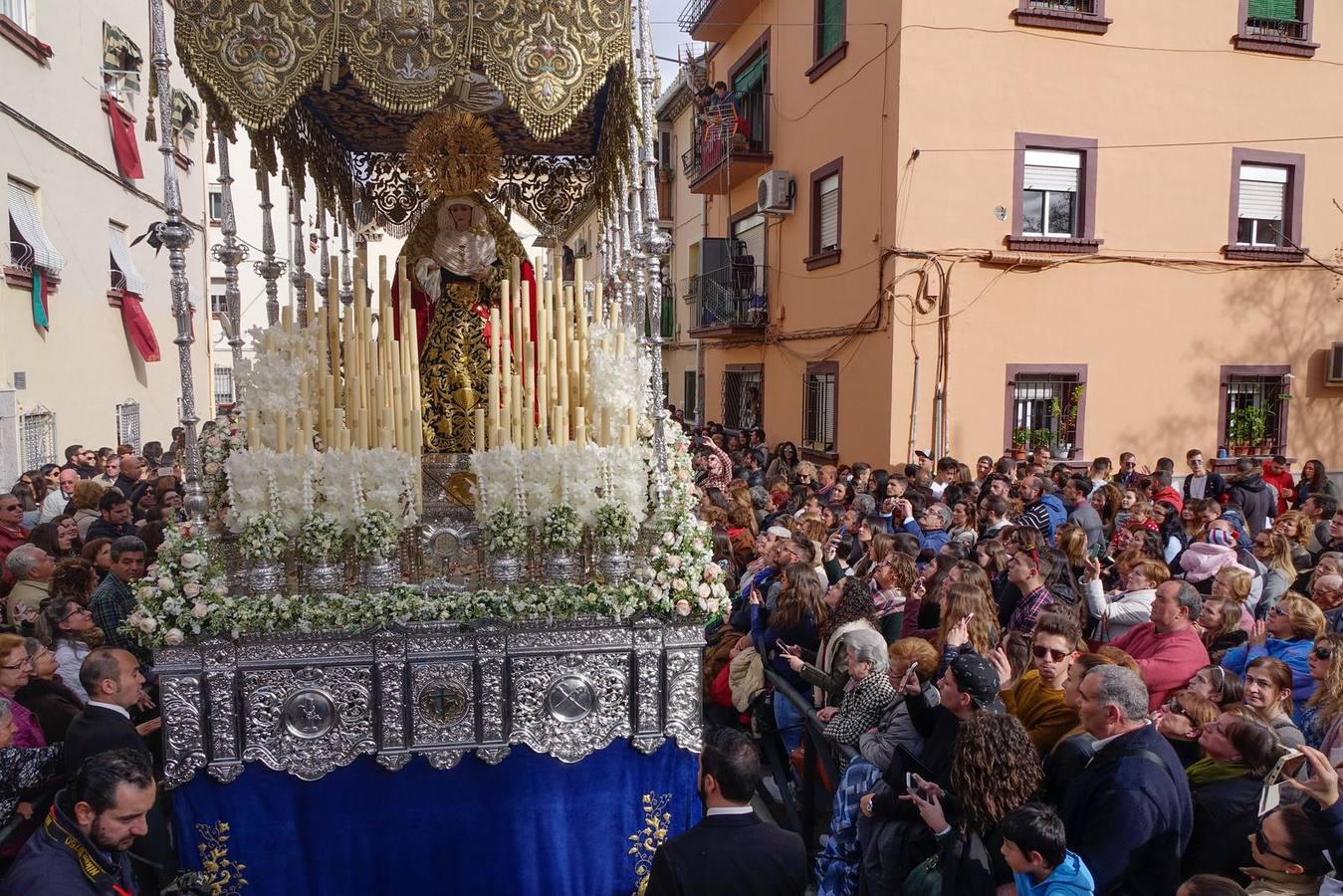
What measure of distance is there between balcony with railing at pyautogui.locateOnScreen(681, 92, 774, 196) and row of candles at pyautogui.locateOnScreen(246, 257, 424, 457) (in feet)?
39.1

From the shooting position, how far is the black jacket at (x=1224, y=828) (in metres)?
3.07

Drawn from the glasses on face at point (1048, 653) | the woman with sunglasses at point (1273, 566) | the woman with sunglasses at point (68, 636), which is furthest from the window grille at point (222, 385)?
the glasses on face at point (1048, 653)

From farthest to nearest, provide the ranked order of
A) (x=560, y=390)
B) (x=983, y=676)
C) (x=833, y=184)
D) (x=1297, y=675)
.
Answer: (x=833, y=184), (x=560, y=390), (x=1297, y=675), (x=983, y=676)

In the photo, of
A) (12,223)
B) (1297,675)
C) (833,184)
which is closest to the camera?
(1297,675)

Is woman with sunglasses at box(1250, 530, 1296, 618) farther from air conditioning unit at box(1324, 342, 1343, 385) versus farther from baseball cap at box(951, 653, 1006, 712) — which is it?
air conditioning unit at box(1324, 342, 1343, 385)

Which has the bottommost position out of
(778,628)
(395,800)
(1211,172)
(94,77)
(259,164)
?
(395,800)

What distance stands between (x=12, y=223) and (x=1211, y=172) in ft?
50.6

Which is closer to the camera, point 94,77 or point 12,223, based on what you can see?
point 12,223

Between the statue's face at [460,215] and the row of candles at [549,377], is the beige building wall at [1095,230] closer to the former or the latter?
the statue's face at [460,215]

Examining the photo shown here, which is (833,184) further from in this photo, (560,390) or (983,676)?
(983,676)

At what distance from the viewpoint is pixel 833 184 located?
1344cm

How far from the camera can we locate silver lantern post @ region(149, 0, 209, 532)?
400cm

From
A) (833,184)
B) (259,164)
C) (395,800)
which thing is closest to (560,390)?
(395,800)

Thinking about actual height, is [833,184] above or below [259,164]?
above
